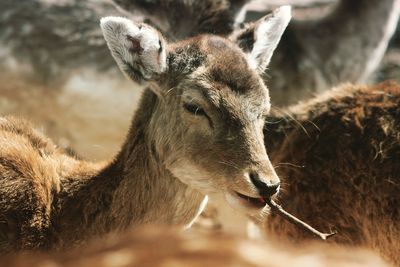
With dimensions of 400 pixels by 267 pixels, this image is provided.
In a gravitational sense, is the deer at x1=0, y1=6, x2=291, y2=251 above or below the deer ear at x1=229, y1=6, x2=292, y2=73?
below

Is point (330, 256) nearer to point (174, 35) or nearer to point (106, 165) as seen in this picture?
point (106, 165)

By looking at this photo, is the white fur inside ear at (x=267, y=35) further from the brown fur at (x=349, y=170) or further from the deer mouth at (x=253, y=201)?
the deer mouth at (x=253, y=201)

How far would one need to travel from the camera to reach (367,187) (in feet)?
13.4

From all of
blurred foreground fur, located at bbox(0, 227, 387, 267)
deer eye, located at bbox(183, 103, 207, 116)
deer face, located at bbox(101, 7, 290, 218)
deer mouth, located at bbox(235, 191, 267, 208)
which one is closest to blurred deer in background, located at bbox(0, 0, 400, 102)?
deer face, located at bbox(101, 7, 290, 218)

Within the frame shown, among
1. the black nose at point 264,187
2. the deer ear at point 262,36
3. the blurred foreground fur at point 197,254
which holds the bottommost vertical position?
the blurred foreground fur at point 197,254

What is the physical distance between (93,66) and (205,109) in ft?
15.3

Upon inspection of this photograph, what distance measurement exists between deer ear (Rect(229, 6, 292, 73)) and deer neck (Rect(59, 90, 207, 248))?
0.88 metres

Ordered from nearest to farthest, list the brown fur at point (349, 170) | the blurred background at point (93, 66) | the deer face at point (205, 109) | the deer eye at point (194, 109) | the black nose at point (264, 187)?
the black nose at point (264, 187)
the deer face at point (205, 109)
the deer eye at point (194, 109)
the brown fur at point (349, 170)
the blurred background at point (93, 66)

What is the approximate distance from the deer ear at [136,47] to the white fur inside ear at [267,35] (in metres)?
0.69

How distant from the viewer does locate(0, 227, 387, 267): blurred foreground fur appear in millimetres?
1573

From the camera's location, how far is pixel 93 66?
26.1 ft

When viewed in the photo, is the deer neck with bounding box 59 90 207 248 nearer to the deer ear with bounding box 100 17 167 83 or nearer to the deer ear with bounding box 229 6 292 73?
the deer ear with bounding box 100 17 167 83

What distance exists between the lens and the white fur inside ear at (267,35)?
4.19 m

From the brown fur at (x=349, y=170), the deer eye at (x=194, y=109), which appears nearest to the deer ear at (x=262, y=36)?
the brown fur at (x=349, y=170)
